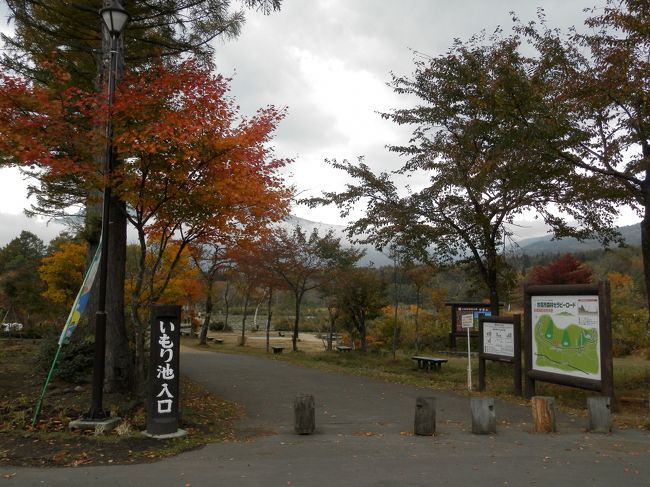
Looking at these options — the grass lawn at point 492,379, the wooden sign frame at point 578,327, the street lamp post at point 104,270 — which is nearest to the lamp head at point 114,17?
the street lamp post at point 104,270

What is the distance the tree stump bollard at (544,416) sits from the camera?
26.2ft

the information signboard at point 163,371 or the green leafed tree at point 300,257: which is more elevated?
the green leafed tree at point 300,257

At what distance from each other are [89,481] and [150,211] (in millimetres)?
4762

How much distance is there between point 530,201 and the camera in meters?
13.6

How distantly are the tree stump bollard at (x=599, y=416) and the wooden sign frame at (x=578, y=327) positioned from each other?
130 cm

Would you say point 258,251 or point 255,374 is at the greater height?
point 258,251

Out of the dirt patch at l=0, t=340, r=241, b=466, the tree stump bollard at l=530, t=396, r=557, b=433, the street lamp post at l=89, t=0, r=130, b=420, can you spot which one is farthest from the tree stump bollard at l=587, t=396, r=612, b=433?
the street lamp post at l=89, t=0, r=130, b=420

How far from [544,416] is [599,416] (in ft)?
2.94

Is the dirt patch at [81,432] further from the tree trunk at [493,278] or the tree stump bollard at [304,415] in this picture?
the tree trunk at [493,278]

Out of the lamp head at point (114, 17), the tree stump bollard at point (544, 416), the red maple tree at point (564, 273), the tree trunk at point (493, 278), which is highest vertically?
the lamp head at point (114, 17)

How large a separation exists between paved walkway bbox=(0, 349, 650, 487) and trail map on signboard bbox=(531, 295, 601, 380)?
1.07 metres

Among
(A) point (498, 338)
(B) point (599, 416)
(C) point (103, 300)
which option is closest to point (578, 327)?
(B) point (599, 416)

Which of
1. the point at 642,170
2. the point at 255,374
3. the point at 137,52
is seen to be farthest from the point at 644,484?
the point at 137,52

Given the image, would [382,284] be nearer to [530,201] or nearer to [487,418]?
[530,201]
